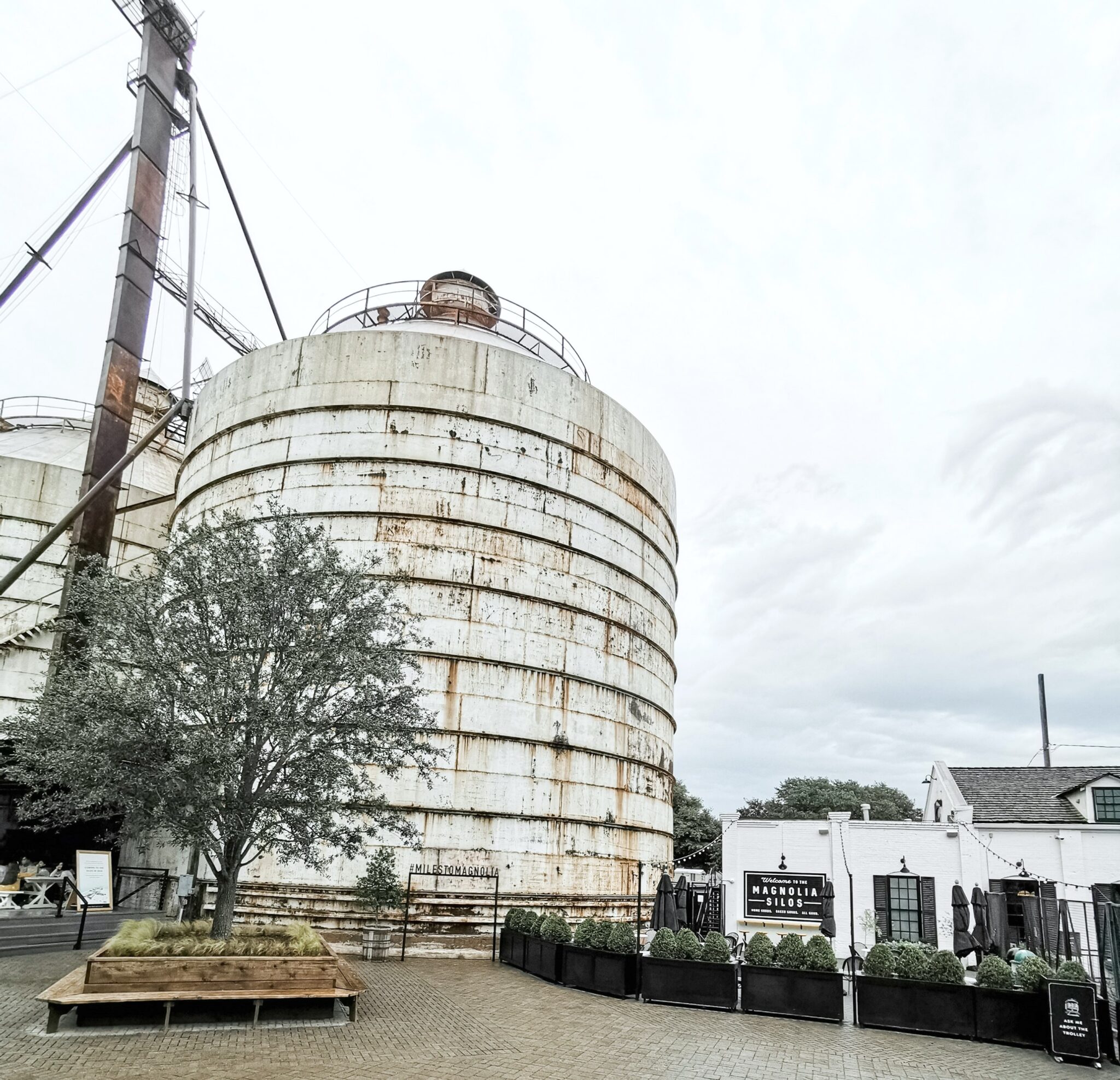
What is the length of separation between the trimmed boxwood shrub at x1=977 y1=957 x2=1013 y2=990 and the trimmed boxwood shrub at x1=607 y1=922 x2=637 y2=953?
5235 millimetres

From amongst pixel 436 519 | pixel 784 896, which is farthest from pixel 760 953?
pixel 436 519

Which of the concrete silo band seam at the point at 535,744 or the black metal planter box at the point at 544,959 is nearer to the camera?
the black metal planter box at the point at 544,959

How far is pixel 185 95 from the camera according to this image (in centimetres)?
3259

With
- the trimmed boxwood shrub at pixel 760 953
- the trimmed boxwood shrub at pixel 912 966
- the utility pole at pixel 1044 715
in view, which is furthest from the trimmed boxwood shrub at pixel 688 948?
the utility pole at pixel 1044 715

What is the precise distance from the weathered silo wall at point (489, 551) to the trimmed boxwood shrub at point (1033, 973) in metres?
12.3

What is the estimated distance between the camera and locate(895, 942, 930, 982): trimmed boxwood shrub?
1227 centimetres

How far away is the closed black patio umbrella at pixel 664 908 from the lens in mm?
21125

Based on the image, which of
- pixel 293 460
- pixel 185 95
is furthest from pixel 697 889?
pixel 185 95

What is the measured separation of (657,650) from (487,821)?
8.96 metres

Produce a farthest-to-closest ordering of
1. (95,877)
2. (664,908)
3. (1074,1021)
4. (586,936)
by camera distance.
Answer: (664,908)
(95,877)
(586,936)
(1074,1021)

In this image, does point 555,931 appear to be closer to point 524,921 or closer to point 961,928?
point 524,921

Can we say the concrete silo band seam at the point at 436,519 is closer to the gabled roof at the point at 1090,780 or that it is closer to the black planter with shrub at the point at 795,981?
the black planter with shrub at the point at 795,981

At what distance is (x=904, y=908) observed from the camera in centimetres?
2403

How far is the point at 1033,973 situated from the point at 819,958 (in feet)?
9.35
